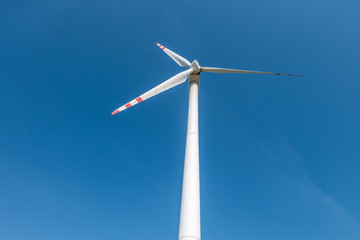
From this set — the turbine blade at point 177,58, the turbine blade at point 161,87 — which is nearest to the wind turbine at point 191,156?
the turbine blade at point 161,87

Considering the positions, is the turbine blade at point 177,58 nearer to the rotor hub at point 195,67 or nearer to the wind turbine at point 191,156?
the wind turbine at point 191,156

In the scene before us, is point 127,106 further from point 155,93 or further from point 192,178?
point 192,178

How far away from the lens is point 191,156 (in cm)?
1605

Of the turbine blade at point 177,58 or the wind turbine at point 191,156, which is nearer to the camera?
the wind turbine at point 191,156

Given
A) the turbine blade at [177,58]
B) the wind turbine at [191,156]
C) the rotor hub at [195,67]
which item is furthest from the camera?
the turbine blade at [177,58]

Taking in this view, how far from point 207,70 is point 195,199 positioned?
51.7ft

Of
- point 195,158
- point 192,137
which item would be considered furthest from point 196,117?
point 195,158

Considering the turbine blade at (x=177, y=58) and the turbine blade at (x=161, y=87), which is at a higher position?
the turbine blade at (x=177, y=58)

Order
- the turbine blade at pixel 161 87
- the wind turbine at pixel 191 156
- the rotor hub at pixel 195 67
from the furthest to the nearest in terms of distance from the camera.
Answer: the rotor hub at pixel 195 67, the turbine blade at pixel 161 87, the wind turbine at pixel 191 156

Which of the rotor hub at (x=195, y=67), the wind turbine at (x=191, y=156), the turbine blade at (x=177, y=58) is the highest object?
the turbine blade at (x=177, y=58)

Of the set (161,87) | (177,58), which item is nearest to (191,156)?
(161,87)

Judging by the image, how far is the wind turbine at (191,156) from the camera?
512 inches

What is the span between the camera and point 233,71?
83.7 feet

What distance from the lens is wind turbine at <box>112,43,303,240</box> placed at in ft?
42.6
